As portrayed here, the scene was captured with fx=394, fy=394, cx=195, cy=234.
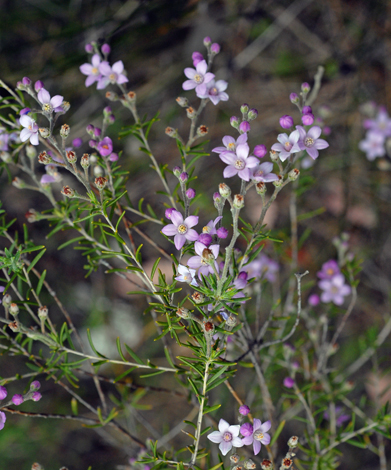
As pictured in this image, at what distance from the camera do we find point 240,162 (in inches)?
53.0

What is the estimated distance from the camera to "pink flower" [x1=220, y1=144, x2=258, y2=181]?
131cm

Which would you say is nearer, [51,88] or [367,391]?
[51,88]

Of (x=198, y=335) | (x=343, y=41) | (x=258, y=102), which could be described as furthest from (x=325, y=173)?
(x=198, y=335)

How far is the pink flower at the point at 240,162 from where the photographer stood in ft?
4.29

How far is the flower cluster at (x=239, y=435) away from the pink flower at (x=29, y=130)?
124 cm

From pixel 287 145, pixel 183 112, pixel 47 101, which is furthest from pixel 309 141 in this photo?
pixel 183 112

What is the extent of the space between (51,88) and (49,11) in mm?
811

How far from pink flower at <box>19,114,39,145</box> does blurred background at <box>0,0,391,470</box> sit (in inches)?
72.5

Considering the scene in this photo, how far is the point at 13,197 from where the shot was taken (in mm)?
3680

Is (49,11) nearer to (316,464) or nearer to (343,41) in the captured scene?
(343,41)

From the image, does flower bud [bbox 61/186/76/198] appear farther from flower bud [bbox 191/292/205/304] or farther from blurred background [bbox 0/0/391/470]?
blurred background [bbox 0/0/391/470]

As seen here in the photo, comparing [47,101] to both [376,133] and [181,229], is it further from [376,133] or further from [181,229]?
[376,133]

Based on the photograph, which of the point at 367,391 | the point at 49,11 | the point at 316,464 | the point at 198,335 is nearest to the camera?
the point at 198,335

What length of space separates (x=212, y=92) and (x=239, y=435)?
137cm
